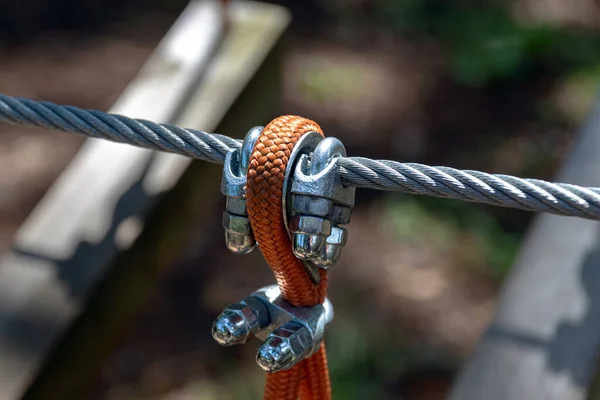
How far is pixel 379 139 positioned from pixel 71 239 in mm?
1578

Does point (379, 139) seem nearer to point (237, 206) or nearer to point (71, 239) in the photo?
point (71, 239)

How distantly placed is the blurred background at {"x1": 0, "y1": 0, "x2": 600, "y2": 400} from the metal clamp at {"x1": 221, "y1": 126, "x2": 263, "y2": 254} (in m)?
0.95

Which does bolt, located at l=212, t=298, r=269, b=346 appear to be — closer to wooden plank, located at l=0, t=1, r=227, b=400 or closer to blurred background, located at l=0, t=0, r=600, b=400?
wooden plank, located at l=0, t=1, r=227, b=400

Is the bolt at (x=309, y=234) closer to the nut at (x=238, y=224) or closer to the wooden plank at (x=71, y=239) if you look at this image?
the nut at (x=238, y=224)

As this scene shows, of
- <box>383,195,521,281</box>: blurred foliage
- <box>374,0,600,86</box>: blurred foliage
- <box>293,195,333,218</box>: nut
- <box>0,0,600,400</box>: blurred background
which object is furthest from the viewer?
<box>374,0,600,86</box>: blurred foliage

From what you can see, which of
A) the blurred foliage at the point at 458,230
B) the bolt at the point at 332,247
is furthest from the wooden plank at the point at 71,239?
the blurred foliage at the point at 458,230

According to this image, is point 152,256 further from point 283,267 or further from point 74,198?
point 283,267

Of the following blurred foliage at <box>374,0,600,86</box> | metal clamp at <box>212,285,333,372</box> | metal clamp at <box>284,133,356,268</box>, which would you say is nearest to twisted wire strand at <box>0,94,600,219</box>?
→ metal clamp at <box>284,133,356,268</box>

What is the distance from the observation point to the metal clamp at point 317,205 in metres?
0.62

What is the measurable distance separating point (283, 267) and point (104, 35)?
2.58 meters

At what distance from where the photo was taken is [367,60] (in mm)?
2949

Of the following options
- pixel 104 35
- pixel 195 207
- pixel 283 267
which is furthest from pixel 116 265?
pixel 104 35

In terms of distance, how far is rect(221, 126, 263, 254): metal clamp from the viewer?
2.10 feet

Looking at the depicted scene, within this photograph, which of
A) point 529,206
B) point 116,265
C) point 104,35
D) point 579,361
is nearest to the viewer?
point 529,206
